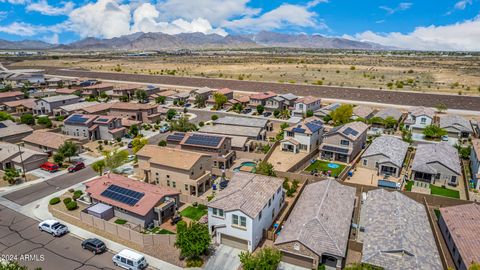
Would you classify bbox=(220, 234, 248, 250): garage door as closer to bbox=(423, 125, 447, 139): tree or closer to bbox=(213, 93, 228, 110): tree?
bbox=(423, 125, 447, 139): tree

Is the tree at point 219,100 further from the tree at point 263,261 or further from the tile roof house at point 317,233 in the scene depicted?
the tree at point 263,261

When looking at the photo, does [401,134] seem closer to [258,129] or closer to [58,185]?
[258,129]

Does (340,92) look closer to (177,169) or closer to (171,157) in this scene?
(171,157)

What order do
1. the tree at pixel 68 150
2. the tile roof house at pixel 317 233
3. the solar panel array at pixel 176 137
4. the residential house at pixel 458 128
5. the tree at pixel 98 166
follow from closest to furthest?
the tile roof house at pixel 317 233 < the tree at pixel 98 166 < the tree at pixel 68 150 < the solar panel array at pixel 176 137 < the residential house at pixel 458 128

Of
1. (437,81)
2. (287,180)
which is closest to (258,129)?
(287,180)

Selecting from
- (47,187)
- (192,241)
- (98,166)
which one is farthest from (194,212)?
(47,187)

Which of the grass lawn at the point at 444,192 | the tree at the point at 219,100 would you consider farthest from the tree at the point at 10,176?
the grass lawn at the point at 444,192
